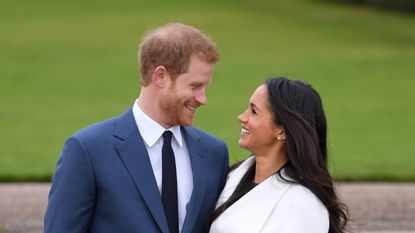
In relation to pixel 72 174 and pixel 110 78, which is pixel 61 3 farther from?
pixel 72 174

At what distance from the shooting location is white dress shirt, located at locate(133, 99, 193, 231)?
13.3ft

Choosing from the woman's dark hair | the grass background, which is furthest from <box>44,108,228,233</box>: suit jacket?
the grass background

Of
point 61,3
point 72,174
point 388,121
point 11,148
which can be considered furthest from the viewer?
point 61,3

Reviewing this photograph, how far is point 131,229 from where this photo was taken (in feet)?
12.9

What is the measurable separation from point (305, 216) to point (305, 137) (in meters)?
0.31

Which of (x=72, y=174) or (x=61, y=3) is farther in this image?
(x=61, y=3)

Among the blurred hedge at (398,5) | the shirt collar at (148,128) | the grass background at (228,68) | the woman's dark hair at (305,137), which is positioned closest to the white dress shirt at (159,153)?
the shirt collar at (148,128)

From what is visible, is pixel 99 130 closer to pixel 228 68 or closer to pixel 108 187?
pixel 108 187

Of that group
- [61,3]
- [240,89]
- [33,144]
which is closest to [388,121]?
[240,89]

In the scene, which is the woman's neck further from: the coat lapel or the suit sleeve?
the suit sleeve

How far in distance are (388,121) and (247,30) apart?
45.9 ft

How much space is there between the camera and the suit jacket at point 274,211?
4.00m

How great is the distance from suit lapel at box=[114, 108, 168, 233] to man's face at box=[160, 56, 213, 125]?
0.15 metres

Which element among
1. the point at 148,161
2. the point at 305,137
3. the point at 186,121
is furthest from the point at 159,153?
the point at 305,137
